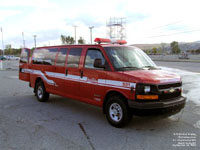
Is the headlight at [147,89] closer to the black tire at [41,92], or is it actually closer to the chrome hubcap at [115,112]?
the chrome hubcap at [115,112]

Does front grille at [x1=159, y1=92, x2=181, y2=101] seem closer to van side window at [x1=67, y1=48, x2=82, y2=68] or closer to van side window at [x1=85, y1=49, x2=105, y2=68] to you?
van side window at [x1=85, y1=49, x2=105, y2=68]

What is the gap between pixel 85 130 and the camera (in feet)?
16.4

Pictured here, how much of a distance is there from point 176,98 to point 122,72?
1471 mm

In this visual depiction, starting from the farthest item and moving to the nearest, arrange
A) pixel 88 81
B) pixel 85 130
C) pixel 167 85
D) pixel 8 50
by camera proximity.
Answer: pixel 8 50 → pixel 88 81 → pixel 85 130 → pixel 167 85

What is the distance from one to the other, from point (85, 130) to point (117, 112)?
2.88 ft

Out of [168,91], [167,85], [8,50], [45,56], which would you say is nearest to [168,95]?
[168,91]

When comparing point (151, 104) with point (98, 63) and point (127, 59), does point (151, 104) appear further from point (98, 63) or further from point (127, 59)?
point (98, 63)

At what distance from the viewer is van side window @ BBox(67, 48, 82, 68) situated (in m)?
6.30

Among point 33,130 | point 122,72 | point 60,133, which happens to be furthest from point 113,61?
point 33,130

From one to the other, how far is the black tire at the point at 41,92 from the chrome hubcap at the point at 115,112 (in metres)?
3.58

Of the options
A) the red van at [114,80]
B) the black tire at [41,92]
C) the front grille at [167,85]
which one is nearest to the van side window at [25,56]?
the black tire at [41,92]

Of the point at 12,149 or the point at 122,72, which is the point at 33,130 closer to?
the point at 12,149

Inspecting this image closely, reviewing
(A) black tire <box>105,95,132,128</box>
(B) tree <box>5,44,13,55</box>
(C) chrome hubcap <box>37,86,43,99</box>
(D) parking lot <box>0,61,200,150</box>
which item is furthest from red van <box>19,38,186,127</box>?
(B) tree <box>5,44,13,55</box>

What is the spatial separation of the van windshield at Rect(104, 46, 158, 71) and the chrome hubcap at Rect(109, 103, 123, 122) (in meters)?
0.91
